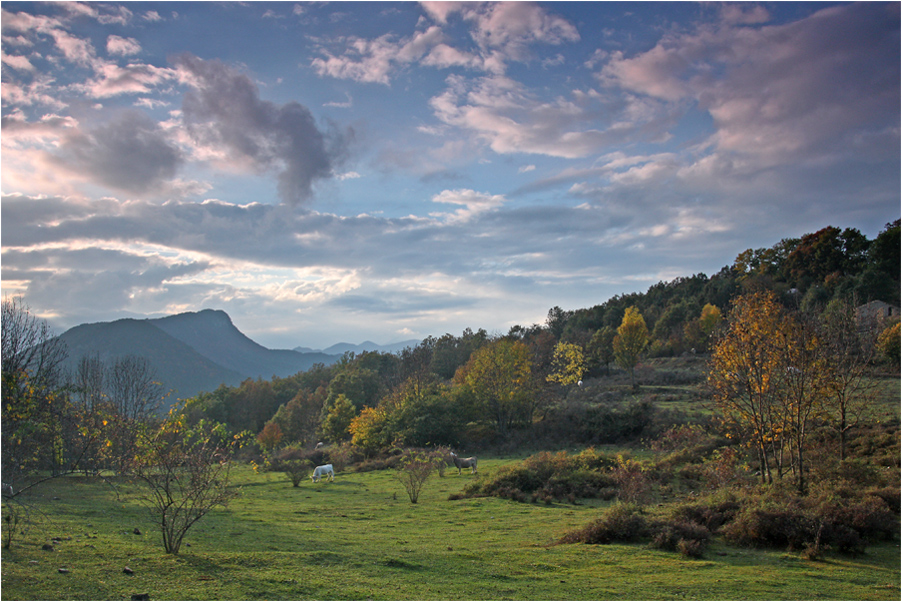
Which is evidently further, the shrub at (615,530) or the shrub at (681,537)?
the shrub at (615,530)

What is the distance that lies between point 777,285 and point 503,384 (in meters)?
63.2

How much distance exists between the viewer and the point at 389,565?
38.1 ft

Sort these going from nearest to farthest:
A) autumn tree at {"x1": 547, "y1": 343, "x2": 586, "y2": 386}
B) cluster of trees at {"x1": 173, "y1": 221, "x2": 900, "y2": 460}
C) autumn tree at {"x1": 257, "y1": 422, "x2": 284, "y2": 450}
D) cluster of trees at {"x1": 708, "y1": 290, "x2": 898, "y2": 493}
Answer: cluster of trees at {"x1": 708, "y1": 290, "x2": 898, "y2": 493}
cluster of trees at {"x1": 173, "y1": 221, "x2": 900, "y2": 460}
autumn tree at {"x1": 547, "y1": 343, "x2": 586, "y2": 386}
autumn tree at {"x1": 257, "y1": 422, "x2": 284, "y2": 450}

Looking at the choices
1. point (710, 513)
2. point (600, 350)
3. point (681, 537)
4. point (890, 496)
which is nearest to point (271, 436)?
point (600, 350)

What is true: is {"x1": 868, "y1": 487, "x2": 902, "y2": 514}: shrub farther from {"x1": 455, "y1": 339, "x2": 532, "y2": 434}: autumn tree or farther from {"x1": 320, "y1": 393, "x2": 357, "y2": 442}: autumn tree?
{"x1": 320, "y1": 393, "x2": 357, "y2": 442}: autumn tree

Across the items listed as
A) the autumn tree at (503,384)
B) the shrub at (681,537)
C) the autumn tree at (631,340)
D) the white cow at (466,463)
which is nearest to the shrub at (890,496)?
the shrub at (681,537)

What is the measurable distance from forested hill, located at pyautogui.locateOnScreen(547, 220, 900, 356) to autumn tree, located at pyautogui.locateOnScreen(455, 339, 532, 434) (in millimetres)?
31872

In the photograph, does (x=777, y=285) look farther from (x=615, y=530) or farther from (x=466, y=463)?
(x=615, y=530)

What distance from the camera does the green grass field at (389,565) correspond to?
9.28 m

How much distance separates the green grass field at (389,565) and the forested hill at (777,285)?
60.0 m

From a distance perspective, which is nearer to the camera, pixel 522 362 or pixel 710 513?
pixel 710 513

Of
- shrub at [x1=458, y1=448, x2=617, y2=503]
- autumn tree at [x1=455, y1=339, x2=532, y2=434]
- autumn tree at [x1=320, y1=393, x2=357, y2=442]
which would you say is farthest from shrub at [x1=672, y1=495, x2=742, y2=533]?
autumn tree at [x1=320, y1=393, x2=357, y2=442]

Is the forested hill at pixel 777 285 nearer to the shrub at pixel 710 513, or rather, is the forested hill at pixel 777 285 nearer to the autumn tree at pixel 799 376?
the autumn tree at pixel 799 376

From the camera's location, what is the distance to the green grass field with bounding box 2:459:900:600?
9.28 meters
